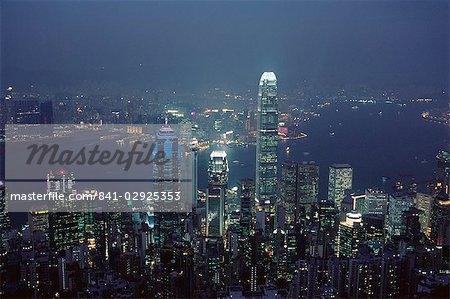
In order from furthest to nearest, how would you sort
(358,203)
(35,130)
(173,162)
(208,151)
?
(208,151)
(358,203)
(173,162)
(35,130)

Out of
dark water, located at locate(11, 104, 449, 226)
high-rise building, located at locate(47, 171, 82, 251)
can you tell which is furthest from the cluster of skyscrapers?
dark water, located at locate(11, 104, 449, 226)

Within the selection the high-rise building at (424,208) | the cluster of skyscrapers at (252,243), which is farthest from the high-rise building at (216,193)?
the high-rise building at (424,208)

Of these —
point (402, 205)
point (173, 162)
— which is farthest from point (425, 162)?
point (173, 162)

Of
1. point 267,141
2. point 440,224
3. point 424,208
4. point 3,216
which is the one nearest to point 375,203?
point 424,208

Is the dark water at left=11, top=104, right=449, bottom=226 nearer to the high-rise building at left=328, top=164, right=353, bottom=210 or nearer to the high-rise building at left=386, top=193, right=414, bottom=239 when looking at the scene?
the high-rise building at left=328, top=164, right=353, bottom=210

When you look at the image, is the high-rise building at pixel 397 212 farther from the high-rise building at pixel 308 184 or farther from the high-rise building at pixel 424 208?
the high-rise building at pixel 308 184

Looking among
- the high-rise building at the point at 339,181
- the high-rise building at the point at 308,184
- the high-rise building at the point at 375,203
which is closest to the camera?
the high-rise building at the point at 375,203

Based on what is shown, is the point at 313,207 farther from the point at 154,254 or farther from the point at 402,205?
the point at 154,254
